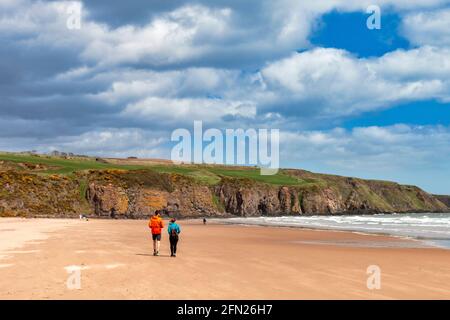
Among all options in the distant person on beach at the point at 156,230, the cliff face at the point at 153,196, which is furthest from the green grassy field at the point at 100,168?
the distant person on beach at the point at 156,230

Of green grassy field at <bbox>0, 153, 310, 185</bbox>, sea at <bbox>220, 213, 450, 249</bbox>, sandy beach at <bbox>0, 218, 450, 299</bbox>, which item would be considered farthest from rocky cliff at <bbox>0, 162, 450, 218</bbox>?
sandy beach at <bbox>0, 218, 450, 299</bbox>

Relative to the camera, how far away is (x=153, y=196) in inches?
4572

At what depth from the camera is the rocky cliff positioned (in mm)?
97250

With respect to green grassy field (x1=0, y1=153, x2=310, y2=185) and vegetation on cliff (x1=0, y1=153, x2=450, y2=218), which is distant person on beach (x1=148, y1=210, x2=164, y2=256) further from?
green grassy field (x1=0, y1=153, x2=310, y2=185)

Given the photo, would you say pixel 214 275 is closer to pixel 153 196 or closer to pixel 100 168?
pixel 153 196

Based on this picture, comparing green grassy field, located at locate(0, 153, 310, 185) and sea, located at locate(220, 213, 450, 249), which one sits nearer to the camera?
sea, located at locate(220, 213, 450, 249)

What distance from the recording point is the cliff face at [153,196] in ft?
319

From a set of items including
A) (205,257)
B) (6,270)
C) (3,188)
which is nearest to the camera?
(6,270)

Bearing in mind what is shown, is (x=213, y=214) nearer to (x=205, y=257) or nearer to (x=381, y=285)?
(x=205, y=257)

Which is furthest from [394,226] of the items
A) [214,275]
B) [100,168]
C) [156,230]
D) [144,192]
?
[100,168]

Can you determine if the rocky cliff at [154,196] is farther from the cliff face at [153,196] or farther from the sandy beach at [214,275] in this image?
the sandy beach at [214,275]

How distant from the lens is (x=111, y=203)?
10762cm
